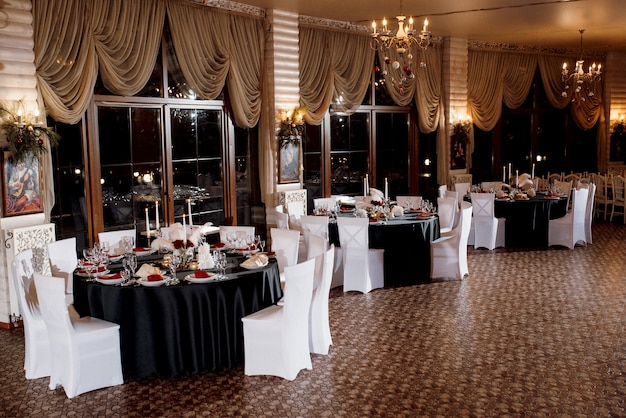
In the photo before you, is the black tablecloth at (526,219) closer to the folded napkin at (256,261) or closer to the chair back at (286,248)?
the chair back at (286,248)

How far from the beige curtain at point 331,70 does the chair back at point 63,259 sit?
5.51m

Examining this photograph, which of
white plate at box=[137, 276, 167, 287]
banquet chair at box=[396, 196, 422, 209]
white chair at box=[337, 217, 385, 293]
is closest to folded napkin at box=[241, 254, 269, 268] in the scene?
white plate at box=[137, 276, 167, 287]

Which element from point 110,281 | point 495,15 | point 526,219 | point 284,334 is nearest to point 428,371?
point 284,334

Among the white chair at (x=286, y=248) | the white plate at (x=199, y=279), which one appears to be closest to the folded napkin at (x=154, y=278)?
the white plate at (x=199, y=279)

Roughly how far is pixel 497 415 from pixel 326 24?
8560mm

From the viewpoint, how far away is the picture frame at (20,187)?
6934 millimetres

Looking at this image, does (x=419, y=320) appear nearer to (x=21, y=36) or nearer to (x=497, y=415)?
(x=497, y=415)

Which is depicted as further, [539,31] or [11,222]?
[539,31]

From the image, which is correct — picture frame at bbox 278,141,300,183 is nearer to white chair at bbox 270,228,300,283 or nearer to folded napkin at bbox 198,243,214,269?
white chair at bbox 270,228,300,283

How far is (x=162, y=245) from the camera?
642cm

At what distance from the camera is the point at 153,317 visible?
542 centimetres

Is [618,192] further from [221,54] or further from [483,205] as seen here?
[221,54]

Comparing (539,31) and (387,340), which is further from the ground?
(539,31)

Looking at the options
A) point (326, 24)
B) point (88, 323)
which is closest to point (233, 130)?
point (326, 24)
